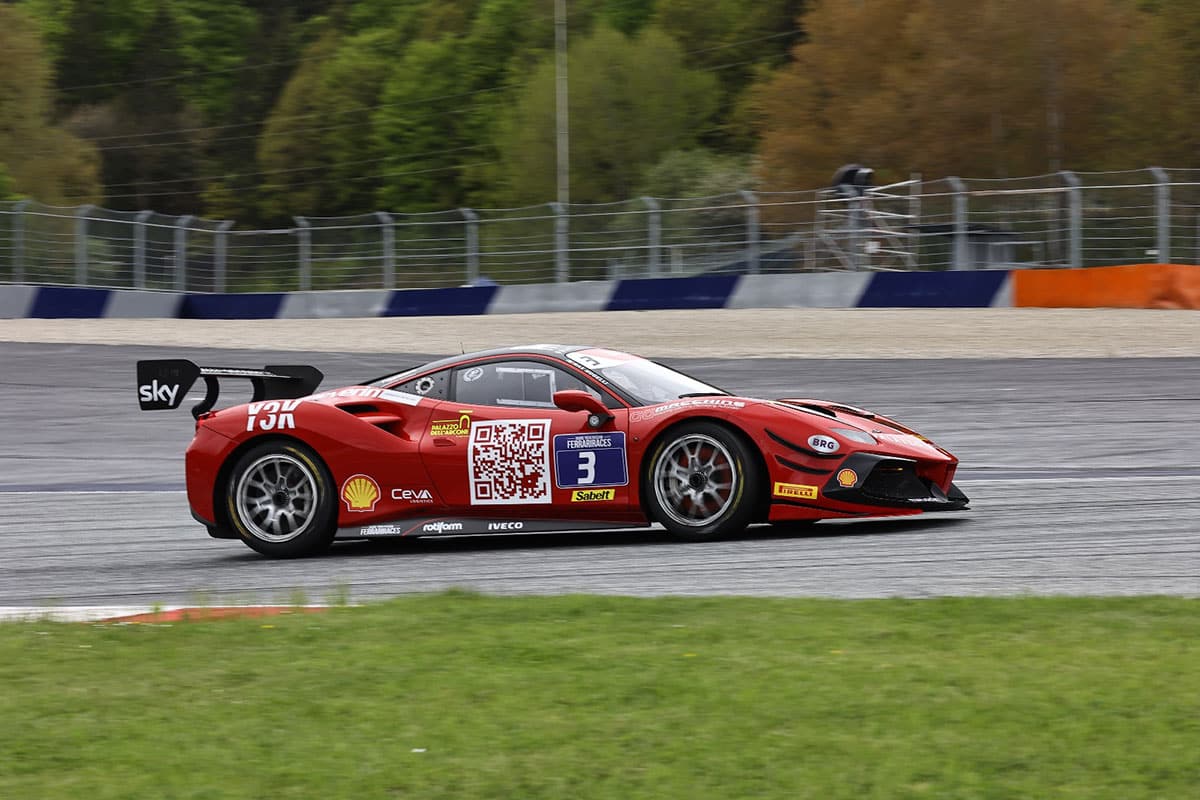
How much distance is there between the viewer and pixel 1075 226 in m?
20.7

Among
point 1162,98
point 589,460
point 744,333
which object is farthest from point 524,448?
point 1162,98

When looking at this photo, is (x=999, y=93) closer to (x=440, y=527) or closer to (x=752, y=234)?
(x=752, y=234)

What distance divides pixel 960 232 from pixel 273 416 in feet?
44.9

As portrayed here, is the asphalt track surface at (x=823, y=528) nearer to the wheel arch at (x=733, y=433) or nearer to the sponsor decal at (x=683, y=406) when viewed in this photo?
Result: the wheel arch at (x=733, y=433)

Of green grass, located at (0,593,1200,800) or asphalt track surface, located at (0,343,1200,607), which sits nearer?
green grass, located at (0,593,1200,800)

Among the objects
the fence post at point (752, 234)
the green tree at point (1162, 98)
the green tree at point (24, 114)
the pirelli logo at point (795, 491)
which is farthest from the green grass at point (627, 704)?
the green tree at point (24, 114)

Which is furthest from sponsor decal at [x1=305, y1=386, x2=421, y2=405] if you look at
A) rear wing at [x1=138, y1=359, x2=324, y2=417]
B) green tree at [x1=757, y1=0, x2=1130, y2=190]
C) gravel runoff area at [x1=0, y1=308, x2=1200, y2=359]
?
green tree at [x1=757, y1=0, x2=1130, y2=190]

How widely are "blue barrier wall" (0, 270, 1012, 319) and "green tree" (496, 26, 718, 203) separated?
29.5m

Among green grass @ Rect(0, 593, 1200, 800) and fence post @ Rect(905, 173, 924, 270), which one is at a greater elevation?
fence post @ Rect(905, 173, 924, 270)

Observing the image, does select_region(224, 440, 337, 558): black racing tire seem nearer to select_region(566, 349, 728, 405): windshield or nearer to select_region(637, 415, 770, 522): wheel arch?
select_region(566, 349, 728, 405): windshield

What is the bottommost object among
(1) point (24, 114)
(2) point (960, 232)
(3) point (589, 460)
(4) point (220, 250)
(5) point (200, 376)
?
(3) point (589, 460)

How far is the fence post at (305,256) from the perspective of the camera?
2653 cm

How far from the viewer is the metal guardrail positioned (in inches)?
811

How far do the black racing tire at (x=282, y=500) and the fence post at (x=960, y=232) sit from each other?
13636 millimetres
